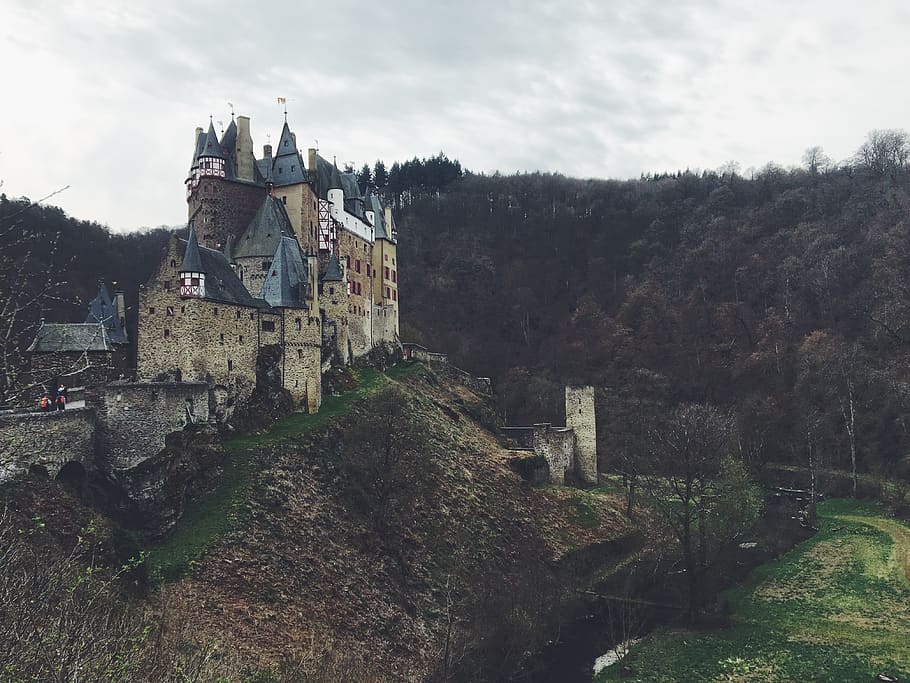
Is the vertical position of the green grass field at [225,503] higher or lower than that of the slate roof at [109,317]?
lower

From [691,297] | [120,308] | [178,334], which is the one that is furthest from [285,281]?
[691,297]

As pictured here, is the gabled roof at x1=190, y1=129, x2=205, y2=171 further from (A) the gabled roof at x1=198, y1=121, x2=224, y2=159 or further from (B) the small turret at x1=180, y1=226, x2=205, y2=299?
(B) the small turret at x1=180, y1=226, x2=205, y2=299

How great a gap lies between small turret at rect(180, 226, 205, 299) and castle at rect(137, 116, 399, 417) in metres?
0.05

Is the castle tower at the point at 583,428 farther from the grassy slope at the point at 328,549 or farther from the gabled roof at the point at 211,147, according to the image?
the gabled roof at the point at 211,147

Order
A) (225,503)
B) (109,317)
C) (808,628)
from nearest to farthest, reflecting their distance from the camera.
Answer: (808,628) < (225,503) < (109,317)

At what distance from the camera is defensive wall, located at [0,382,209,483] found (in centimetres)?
2608

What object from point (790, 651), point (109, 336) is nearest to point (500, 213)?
point (109, 336)

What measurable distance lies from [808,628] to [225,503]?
2407 centimetres

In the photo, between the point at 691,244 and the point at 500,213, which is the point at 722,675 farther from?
the point at 500,213

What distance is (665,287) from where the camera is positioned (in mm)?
90625

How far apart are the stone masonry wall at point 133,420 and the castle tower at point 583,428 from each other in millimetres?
31550

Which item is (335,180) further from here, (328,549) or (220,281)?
(328,549)

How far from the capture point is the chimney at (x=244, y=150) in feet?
147

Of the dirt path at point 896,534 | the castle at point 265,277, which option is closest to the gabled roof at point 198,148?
the castle at point 265,277
